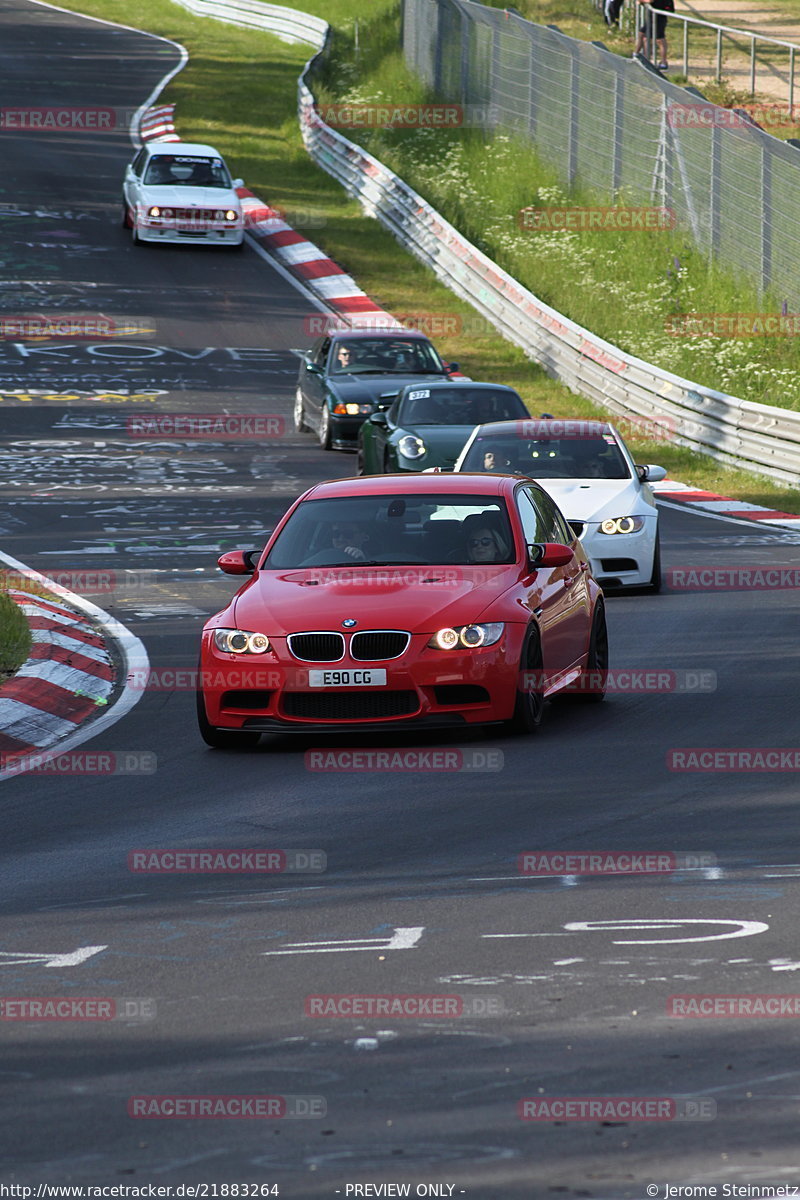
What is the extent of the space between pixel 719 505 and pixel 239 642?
43.1 ft

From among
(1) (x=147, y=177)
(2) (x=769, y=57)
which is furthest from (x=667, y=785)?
(2) (x=769, y=57)

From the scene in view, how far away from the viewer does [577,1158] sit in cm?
483

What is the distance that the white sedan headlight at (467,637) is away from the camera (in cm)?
1071

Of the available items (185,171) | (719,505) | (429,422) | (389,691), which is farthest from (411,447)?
(185,171)

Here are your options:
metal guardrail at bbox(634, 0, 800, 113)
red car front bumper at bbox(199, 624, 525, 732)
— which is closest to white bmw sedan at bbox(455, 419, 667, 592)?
red car front bumper at bbox(199, 624, 525, 732)

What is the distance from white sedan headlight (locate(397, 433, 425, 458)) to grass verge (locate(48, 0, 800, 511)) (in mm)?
4456

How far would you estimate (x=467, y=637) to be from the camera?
10758 mm

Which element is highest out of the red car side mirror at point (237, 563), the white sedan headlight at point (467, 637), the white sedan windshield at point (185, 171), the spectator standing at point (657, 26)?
the white sedan headlight at point (467, 637)

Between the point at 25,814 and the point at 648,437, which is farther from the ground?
the point at 25,814

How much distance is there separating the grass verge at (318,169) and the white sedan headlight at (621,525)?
6.54 meters

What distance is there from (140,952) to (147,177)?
3369 cm

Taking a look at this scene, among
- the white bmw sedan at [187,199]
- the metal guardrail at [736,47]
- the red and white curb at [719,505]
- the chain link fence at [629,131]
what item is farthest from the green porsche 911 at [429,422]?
the metal guardrail at [736,47]

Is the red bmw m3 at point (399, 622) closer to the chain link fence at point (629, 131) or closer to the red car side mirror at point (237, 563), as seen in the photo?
the red car side mirror at point (237, 563)

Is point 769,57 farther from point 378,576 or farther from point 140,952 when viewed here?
point 140,952
